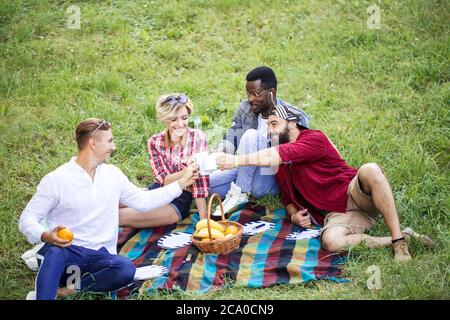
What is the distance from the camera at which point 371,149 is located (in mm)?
6484

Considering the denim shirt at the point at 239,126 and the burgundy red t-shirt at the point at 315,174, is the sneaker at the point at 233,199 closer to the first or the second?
the denim shirt at the point at 239,126

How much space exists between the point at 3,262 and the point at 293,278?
2.49 meters

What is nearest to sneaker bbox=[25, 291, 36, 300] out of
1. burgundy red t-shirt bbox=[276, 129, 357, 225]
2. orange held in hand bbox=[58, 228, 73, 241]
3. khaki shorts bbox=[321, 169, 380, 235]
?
orange held in hand bbox=[58, 228, 73, 241]

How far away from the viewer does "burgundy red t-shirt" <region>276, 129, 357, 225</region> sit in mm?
5105

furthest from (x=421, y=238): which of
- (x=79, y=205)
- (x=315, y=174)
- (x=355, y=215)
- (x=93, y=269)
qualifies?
(x=79, y=205)

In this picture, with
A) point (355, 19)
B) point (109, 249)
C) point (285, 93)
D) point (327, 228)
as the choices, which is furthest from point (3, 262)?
point (355, 19)

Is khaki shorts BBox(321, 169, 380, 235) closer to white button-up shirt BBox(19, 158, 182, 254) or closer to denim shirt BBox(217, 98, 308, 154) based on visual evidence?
denim shirt BBox(217, 98, 308, 154)

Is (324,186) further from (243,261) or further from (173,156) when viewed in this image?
(173,156)

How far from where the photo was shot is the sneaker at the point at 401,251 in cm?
466

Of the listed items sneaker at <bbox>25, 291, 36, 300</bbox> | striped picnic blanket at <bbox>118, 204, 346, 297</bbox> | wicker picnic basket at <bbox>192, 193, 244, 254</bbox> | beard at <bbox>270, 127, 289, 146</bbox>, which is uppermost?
beard at <bbox>270, 127, 289, 146</bbox>

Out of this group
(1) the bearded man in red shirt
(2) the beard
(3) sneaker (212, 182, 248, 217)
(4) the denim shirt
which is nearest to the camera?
(1) the bearded man in red shirt

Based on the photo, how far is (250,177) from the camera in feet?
18.9
